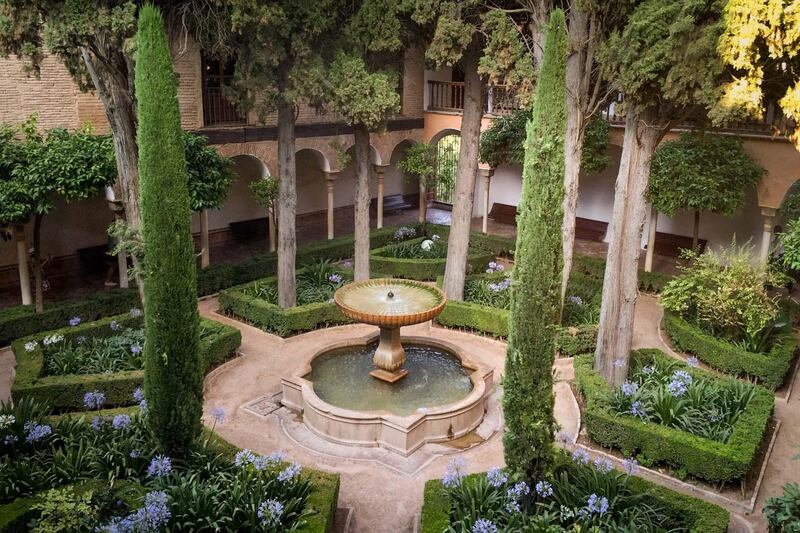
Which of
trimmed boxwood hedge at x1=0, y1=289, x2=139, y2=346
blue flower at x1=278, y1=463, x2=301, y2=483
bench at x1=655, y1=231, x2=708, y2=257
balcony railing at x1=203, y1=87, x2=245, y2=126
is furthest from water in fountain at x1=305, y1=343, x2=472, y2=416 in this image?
bench at x1=655, y1=231, x2=708, y2=257

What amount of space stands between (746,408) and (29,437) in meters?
8.95

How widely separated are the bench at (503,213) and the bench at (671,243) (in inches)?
201

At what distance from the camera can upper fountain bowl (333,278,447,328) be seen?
31.1ft

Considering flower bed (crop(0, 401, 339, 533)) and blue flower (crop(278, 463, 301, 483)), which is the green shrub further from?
blue flower (crop(278, 463, 301, 483))

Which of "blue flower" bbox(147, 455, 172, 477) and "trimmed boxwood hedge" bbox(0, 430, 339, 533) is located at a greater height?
"blue flower" bbox(147, 455, 172, 477)

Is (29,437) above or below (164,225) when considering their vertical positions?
below

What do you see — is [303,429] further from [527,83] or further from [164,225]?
[527,83]

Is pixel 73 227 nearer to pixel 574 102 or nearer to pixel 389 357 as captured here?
pixel 389 357

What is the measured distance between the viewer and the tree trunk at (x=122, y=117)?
428 inches

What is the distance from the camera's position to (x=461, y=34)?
11.9m

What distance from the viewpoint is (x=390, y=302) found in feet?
33.9

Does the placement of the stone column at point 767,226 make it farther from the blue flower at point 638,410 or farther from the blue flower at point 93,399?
the blue flower at point 93,399

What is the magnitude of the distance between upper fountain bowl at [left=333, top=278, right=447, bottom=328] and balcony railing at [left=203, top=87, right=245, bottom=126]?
286 inches

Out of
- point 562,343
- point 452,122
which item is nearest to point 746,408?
point 562,343
